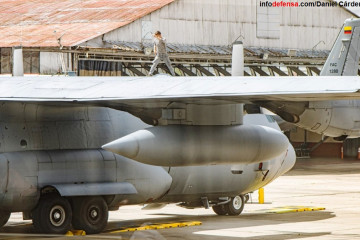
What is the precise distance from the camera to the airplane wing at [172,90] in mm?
15812

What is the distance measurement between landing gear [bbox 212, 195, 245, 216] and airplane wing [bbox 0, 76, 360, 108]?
294 inches

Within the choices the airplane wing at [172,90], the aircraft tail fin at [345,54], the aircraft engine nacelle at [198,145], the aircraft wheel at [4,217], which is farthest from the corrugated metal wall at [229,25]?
the aircraft engine nacelle at [198,145]

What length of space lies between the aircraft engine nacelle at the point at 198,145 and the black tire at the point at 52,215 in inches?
157

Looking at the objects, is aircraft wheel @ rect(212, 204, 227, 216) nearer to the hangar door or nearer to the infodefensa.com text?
the hangar door

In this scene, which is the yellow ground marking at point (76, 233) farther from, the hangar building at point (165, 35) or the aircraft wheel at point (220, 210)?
the hangar building at point (165, 35)

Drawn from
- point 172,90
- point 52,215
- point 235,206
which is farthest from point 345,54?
point 172,90

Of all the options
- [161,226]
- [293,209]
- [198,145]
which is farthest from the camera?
[293,209]

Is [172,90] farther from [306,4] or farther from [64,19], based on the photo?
[306,4]

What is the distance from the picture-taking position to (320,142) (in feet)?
183

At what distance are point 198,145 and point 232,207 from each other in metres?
8.07

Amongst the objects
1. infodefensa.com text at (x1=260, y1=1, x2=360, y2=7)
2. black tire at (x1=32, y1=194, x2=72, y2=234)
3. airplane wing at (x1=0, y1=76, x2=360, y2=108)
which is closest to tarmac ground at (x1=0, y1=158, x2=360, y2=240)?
black tire at (x1=32, y1=194, x2=72, y2=234)

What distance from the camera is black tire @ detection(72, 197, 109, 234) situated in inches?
856

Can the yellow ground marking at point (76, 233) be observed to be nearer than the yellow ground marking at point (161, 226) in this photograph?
Yes

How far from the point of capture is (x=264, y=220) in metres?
25.0
